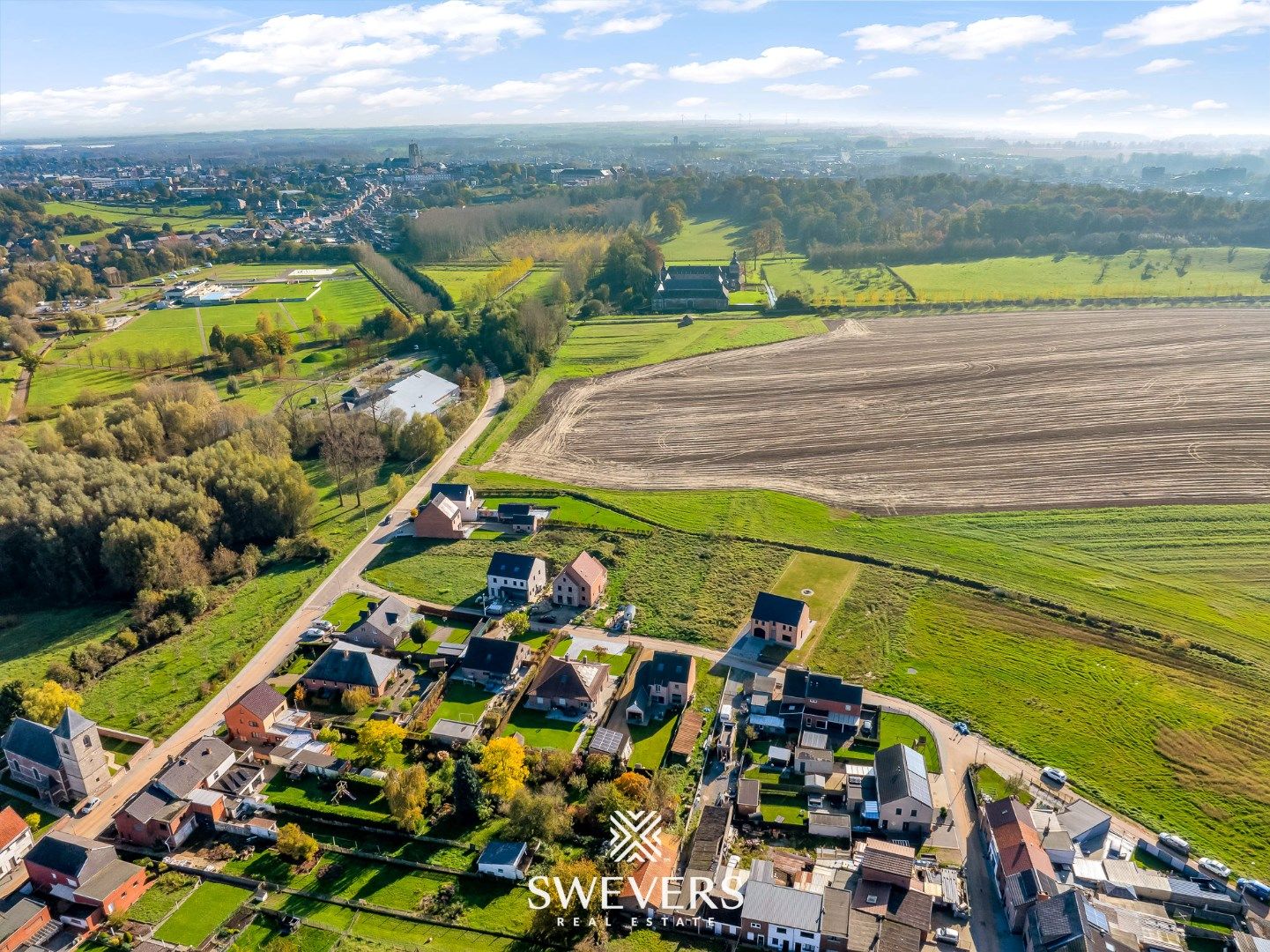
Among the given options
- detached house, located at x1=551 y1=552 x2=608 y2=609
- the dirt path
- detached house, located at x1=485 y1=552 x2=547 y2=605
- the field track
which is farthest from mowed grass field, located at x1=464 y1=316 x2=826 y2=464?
the dirt path

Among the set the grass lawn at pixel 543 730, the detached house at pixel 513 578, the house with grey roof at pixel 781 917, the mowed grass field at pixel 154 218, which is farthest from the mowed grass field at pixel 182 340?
the mowed grass field at pixel 154 218

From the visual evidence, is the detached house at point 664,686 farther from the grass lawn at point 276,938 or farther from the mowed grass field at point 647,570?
the grass lawn at point 276,938

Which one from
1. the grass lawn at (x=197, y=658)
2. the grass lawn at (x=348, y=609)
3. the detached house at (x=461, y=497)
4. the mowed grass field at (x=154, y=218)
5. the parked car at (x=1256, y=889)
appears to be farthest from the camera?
the mowed grass field at (x=154, y=218)

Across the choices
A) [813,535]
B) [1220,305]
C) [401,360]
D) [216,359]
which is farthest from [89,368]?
[1220,305]

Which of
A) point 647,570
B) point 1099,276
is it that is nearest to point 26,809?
point 647,570

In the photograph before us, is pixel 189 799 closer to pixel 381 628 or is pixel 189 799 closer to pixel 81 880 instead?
pixel 81 880

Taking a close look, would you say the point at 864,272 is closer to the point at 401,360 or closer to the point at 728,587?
the point at 401,360
